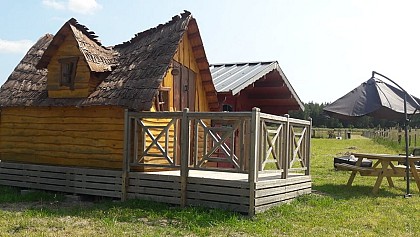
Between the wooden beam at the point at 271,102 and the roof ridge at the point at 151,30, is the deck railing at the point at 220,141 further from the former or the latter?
the wooden beam at the point at 271,102

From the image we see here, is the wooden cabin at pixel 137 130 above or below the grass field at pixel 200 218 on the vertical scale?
above

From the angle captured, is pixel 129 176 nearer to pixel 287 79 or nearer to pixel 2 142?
pixel 2 142

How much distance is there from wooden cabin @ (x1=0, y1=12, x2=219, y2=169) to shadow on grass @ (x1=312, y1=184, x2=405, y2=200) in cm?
397

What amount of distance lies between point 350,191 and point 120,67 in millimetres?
6502

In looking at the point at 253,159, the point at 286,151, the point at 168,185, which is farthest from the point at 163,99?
the point at 253,159

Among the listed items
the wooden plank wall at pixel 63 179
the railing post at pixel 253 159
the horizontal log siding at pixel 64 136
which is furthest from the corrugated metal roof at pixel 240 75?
the wooden plank wall at pixel 63 179

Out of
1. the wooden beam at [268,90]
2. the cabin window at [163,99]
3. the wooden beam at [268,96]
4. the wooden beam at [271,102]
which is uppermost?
the wooden beam at [268,90]

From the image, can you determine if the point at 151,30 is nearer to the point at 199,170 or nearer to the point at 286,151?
the point at 199,170

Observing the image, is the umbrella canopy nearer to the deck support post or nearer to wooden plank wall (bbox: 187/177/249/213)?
the deck support post

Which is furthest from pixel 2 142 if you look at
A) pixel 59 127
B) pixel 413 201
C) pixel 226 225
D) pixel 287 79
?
pixel 413 201

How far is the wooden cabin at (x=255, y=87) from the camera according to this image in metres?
13.1

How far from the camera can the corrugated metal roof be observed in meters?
12.7

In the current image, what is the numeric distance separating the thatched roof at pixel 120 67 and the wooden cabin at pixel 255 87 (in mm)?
868

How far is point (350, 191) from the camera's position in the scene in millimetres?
11719
